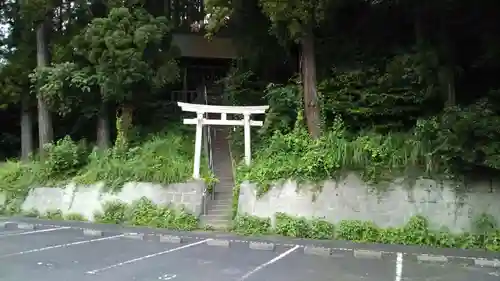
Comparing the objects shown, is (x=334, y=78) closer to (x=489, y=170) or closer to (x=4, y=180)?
(x=489, y=170)

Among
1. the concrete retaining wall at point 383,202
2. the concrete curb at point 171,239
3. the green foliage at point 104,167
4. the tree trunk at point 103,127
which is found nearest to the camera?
the concrete retaining wall at point 383,202

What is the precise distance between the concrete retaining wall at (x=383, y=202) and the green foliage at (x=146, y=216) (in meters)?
1.42

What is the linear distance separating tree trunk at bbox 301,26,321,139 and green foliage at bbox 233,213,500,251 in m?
2.50

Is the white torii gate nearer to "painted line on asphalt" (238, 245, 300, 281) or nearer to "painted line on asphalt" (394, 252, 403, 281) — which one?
"painted line on asphalt" (238, 245, 300, 281)

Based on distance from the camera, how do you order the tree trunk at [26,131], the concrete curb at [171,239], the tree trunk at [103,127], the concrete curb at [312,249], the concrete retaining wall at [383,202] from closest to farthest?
the concrete curb at [312,249] → the concrete retaining wall at [383,202] → the concrete curb at [171,239] → the tree trunk at [103,127] → the tree trunk at [26,131]

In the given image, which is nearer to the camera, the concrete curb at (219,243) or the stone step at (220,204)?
the concrete curb at (219,243)

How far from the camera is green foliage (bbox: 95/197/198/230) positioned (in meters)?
12.6

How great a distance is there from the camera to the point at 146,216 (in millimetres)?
13086

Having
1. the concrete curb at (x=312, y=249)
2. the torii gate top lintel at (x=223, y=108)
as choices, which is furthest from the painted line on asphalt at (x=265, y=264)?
the torii gate top lintel at (x=223, y=108)

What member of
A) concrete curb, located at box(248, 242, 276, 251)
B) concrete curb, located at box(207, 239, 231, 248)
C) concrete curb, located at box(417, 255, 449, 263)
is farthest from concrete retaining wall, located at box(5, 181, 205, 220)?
A: concrete curb, located at box(417, 255, 449, 263)

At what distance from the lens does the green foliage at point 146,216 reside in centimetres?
1263

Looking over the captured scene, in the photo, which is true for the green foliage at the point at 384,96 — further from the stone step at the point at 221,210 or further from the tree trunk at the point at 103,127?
the tree trunk at the point at 103,127

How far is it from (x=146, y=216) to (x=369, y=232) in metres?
5.45

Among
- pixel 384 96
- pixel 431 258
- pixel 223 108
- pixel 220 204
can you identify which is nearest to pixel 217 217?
pixel 220 204
